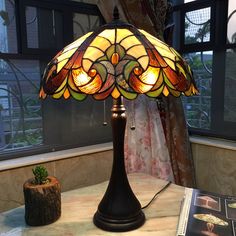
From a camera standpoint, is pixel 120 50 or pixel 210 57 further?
pixel 210 57

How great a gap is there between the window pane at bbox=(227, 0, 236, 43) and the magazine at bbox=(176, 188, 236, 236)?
0.98 m

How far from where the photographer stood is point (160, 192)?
1121mm

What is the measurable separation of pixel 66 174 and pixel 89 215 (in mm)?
570

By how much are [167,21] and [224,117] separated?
0.67 m

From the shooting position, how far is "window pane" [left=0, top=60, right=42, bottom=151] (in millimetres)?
1441

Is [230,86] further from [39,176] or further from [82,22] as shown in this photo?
[39,176]

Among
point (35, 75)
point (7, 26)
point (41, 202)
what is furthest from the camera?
point (35, 75)

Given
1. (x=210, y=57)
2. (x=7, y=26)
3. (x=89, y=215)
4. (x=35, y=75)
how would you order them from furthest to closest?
(x=210, y=57) < (x=35, y=75) < (x=7, y=26) < (x=89, y=215)

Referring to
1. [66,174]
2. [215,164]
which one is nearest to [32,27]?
[66,174]

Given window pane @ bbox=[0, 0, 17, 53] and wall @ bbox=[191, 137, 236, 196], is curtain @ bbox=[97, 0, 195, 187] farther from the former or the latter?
window pane @ bbox=[0, 0, 17, 53]

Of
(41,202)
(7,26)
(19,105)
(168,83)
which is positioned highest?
(7,26)

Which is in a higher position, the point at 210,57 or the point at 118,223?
the point at 210,57

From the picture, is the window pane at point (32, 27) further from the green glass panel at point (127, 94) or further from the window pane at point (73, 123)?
the green glass panel at point (127, 94)

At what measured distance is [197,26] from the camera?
1.80m
